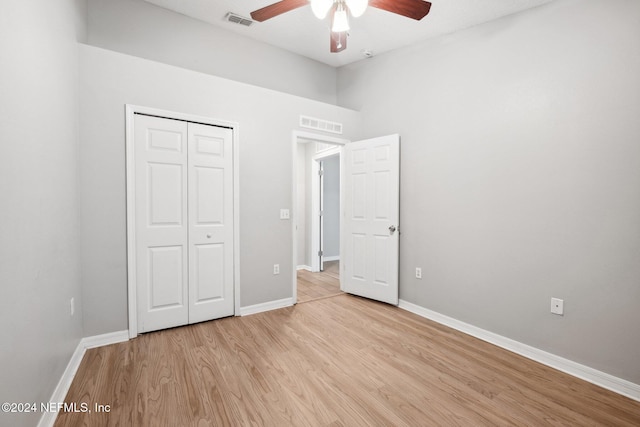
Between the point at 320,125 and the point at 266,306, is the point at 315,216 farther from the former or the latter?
the point at 266,306

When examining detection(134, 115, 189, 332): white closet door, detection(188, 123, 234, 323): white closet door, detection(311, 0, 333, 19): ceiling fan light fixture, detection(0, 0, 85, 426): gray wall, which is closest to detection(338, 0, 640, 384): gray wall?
detection(311, 0, 333, 19): ceiling fan light fixture

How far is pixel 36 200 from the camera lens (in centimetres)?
152

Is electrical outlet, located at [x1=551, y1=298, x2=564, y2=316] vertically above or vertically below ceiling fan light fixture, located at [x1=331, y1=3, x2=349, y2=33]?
below

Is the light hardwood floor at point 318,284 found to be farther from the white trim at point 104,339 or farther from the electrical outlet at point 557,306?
the electrical outlet at point 557,306

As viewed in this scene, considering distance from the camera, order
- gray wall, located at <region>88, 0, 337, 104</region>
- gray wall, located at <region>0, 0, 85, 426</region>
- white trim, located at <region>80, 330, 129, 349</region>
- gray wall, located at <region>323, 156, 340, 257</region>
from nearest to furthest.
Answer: gray wall, located at <region>0, 0, 85, 426</region>, white trim, located at <region>80, 330, 129, 349</region>, gray wall, located at <region>88, 0, 337, 104</region>, gray wall, located at <region>323, 156, 340, 257</region>

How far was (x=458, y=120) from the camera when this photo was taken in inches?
117

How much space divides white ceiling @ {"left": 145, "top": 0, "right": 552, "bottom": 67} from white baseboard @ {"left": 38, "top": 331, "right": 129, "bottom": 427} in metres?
3.28

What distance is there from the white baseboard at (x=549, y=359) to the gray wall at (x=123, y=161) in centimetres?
188

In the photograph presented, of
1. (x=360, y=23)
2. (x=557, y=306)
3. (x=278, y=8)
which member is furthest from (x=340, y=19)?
(x=557, y=306)

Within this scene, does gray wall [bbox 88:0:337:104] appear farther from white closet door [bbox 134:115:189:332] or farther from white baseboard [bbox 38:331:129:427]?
white baseboard [bbox 38:331:129:427]

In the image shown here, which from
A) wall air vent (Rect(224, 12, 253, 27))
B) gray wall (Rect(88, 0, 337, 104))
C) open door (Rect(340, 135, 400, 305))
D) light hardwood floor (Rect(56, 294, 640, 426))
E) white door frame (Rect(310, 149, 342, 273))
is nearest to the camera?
light hardwood floor (Rect(56, 294, 640, 426))

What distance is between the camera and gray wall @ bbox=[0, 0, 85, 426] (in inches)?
47.9

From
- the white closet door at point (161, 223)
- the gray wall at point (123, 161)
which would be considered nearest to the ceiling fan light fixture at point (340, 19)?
the gray wall at point (123, 161)

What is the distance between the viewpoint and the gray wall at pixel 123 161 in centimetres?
240
